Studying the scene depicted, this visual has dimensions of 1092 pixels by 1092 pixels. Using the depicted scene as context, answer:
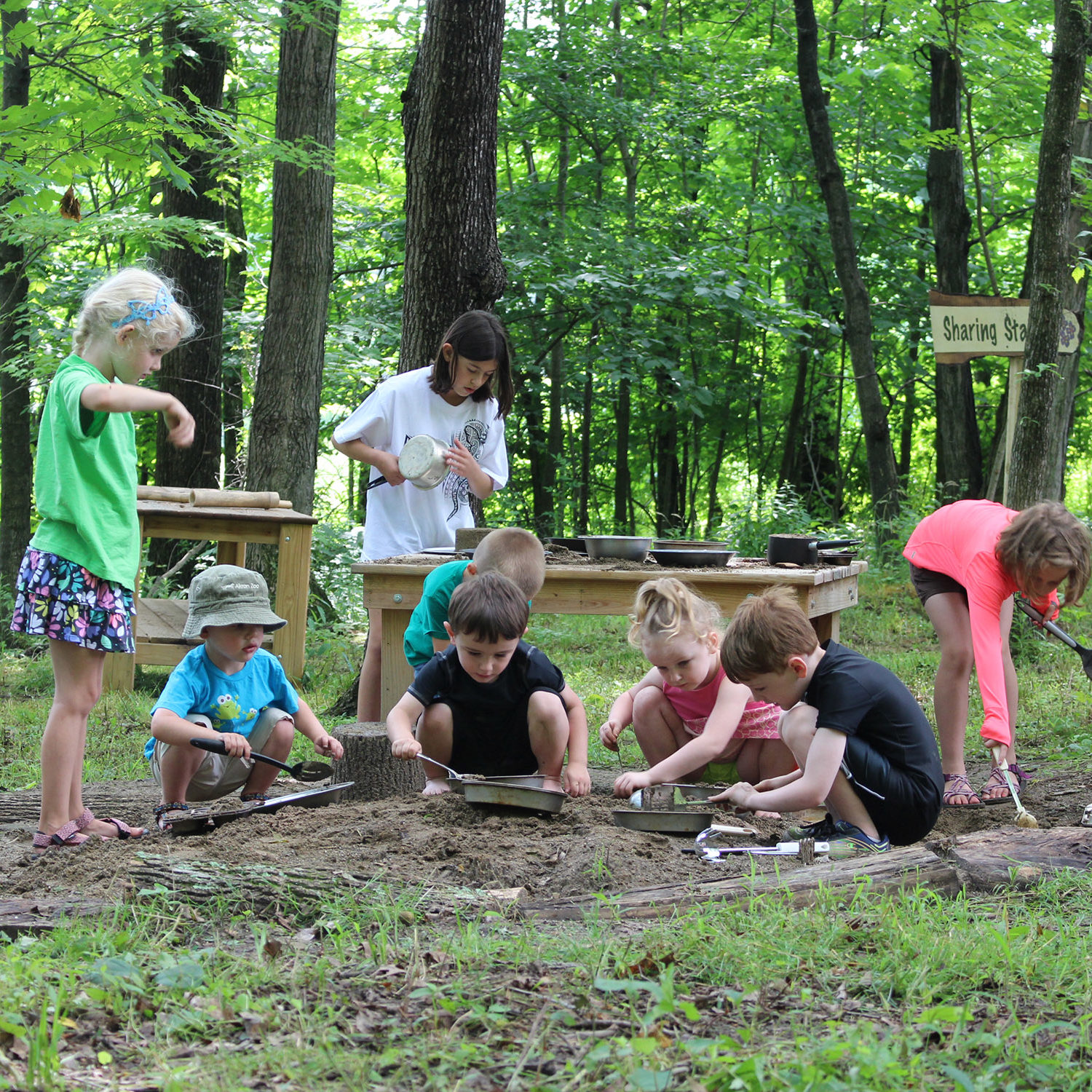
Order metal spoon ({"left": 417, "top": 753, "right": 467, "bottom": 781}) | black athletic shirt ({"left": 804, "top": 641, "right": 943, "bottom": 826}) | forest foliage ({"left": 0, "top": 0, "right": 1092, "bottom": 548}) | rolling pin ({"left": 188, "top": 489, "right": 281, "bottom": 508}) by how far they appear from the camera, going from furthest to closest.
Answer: forest foliage ({"left": 0, "top": 0, "right": 1092, "bottom": 548}) < rolling pin ({"left": 188, "top": 489, "right": 281, "bottom": 508}) < metal spoon ({"left": 417, "top": 753, "right": 467, "bottom": 781}) < black athletic shirt ({"left": 804, "top": 641, "right": 943, "bottom": 826})

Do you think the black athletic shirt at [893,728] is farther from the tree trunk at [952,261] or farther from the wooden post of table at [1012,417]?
the tree trunk at [952,261]

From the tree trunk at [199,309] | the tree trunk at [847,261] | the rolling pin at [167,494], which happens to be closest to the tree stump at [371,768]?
the rolling pin at [167,494]

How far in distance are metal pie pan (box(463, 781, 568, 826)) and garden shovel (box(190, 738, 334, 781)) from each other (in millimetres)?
688

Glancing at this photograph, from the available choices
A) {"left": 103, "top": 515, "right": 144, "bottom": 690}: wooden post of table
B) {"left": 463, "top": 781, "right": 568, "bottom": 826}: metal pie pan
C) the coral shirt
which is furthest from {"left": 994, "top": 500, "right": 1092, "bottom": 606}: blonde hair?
{"left": 103, "top": 515, "right": 144, "bottom": 690}: wooden post of table

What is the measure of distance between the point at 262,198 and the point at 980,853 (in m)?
17.1

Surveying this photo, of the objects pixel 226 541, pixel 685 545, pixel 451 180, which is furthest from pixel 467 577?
pixel 226 541

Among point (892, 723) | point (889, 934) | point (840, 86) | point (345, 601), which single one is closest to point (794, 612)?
point (892, 723)

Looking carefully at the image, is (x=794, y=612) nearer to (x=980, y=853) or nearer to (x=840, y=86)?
(x=980, y=853)

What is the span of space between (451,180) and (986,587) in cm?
347

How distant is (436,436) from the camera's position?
4.95 meters

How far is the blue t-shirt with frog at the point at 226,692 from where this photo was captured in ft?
12.5

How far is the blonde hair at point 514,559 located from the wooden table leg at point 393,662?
2.80ft

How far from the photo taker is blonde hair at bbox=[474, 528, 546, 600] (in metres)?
3.93

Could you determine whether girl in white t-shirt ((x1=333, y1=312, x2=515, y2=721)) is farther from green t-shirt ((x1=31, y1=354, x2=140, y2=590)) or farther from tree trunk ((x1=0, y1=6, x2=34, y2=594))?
tree trunk ((x1=0, y1=6, x2=34, y2=594))
